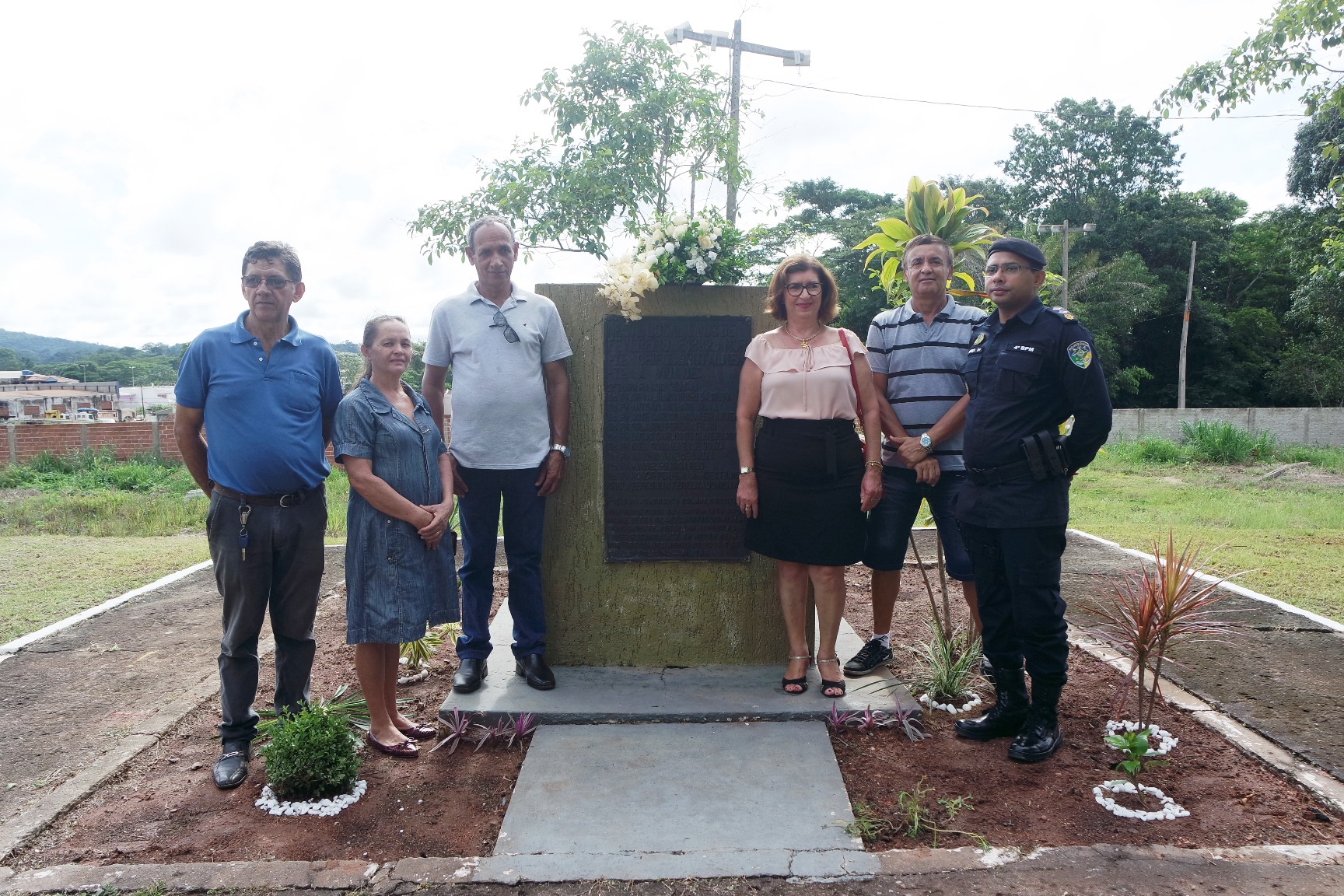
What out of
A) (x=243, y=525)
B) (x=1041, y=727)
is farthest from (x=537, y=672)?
(x=1041, y=727)

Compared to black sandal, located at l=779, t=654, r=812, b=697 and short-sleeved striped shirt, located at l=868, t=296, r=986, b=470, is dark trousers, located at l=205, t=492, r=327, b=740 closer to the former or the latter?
black sandal, located at l=779, t=654, r=812, b=697

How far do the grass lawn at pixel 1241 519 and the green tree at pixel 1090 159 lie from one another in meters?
22.1

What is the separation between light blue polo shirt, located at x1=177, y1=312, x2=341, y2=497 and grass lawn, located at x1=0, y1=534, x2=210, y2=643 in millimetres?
3031

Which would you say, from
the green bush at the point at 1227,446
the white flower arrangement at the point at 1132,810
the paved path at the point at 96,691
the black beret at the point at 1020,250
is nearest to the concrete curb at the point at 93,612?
the paved path at the point at 96,691

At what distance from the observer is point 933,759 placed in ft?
10.1

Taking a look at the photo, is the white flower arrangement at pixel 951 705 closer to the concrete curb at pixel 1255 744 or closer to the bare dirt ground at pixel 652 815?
the bare dirt ground at pixel 652 815

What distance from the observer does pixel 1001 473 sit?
308 cm

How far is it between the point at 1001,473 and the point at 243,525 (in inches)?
104

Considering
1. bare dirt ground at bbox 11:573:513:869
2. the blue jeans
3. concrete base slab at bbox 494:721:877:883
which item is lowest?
bare dirt ground at bbox 11:573:513:869

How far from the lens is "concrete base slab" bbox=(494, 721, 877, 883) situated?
245 centimetres

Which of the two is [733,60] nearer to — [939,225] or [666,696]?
[939,225]

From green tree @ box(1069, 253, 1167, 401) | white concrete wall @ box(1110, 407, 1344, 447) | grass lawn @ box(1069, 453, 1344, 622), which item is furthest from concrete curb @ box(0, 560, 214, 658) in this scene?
green tree @ box(1069, 253, 1167, 401)

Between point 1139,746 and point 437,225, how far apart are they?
9.70 metres

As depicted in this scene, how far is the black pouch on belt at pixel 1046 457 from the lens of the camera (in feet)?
9.79
